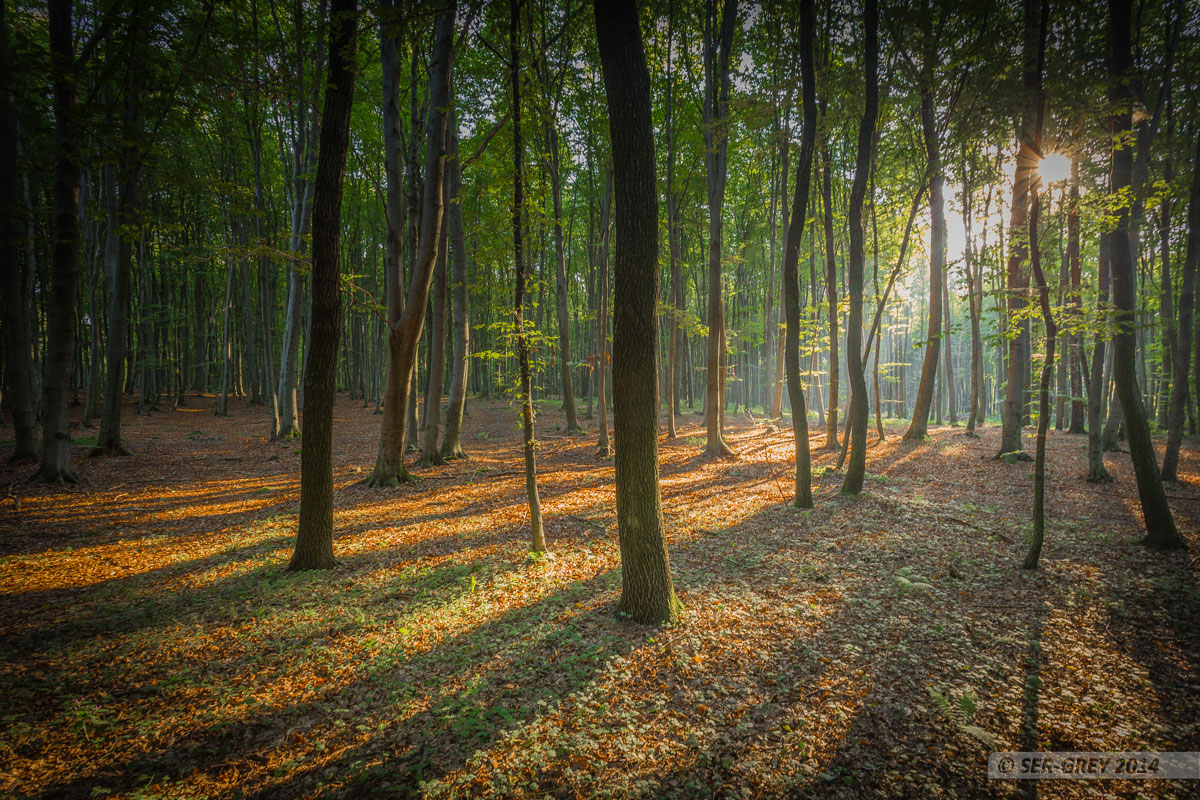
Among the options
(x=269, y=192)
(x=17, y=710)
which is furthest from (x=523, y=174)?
(x=269, y=192)

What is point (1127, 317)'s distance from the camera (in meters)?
6.43

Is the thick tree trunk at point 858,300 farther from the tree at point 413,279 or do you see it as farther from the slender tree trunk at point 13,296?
the slender tree trunk at point 13,296

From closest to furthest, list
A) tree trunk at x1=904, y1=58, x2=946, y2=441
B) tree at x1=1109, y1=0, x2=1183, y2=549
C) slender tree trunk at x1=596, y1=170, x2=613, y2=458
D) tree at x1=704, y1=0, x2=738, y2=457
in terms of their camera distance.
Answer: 1. tree at x1=1109, y1=0, x2=1183, y2=549
2. tree trunk at x1=904, y1=58, x2=946, y2=441
3. tree at x1=704, y1=0, x2=738, y2=457
4. slender tree trunk at x1=596, y1=170, x2=613, y2=458

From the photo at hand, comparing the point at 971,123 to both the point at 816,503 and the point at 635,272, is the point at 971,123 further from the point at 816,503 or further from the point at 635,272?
the point at 635,272

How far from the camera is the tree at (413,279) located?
9156 mm

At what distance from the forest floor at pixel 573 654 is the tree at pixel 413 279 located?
7.34ft

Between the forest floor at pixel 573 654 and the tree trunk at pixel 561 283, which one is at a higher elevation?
the tree trunk at pixel 561 283

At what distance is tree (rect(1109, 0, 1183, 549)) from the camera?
19.9ft

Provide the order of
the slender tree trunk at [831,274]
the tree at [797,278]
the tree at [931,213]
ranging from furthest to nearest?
the slender tree trunk at [831,274], the tree at [931,213], the tree at [797,278]

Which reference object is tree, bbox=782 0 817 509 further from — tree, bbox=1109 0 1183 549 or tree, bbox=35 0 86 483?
tree, bbox=35 0 86 483

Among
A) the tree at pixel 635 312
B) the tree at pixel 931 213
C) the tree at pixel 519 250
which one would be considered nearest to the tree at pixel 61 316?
the tree at pixel 519 250

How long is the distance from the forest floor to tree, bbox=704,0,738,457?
5284 mm

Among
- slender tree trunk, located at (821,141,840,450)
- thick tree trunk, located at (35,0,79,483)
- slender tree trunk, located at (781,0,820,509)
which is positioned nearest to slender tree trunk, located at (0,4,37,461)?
thick tree trunk, located at (35,0,79,483)

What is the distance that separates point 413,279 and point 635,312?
6739mm
